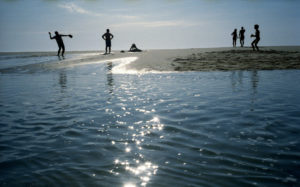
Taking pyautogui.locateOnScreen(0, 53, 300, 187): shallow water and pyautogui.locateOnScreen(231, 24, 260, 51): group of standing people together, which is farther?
pyautogui.locateOnScreen(231, 24, 260, 51): group of standing people

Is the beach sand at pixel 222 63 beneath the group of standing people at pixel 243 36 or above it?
beneath

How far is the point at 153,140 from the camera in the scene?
13.1 ft

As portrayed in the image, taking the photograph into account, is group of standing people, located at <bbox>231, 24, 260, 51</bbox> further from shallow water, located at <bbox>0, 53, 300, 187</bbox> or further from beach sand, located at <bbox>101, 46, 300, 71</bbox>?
shallow water, located at <bbox>0, 53, 300, 187</bbox>

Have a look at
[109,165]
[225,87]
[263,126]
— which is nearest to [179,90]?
[225,87]

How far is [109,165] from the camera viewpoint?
3172mm

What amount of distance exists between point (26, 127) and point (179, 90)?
4839 mm

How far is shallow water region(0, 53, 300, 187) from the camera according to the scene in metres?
2.89

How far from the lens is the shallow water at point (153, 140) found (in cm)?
289

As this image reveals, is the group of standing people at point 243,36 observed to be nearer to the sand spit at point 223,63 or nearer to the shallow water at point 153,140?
the sand spit at point 223,63

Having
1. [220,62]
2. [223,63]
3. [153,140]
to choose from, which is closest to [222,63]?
[223,63]

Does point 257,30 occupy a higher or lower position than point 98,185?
higher

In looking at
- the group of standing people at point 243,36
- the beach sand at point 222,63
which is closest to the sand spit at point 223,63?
the beach sand at point 222,63

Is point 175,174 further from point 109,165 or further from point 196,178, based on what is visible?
point 109,165

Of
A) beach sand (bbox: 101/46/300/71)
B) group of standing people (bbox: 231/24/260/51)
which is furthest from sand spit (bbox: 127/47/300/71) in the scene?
group of standing people (bbox: 231/24/260/51)
